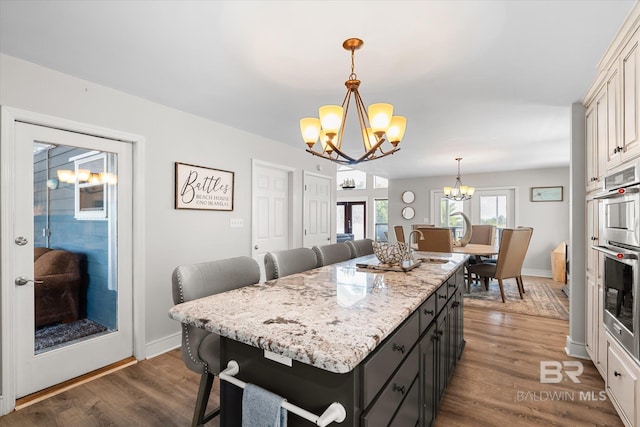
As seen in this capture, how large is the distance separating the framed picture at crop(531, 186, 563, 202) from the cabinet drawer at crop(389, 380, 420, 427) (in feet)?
21.9

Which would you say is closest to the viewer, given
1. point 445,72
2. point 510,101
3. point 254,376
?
point 254,376

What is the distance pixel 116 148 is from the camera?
264cm

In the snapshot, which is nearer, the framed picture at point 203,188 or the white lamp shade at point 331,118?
the white lamp shade at point 331,118

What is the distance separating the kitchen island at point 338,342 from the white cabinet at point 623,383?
0.95 metres

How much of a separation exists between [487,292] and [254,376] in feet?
16.5

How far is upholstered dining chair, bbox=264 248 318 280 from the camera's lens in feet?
6.98

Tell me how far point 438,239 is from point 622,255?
2943 millimetres

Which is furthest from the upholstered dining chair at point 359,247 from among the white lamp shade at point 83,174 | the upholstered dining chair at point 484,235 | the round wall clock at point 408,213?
the round wall clock at point 408,213

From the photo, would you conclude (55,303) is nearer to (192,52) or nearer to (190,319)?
(190,319)

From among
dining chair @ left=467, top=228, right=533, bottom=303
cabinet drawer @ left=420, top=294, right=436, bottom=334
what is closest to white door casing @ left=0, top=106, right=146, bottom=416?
cabinet drawer @ left=420, top=294, right=436, bottom=334

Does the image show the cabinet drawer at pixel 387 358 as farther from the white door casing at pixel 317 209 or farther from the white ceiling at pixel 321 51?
the white door casing at pixel 317 209

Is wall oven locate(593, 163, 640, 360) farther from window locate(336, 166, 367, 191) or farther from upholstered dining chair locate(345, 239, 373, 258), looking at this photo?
window locate(336, 166, 367, 191)

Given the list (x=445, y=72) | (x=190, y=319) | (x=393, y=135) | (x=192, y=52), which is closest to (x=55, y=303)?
(x=190, y=319)

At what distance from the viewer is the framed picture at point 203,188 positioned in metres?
3.06
